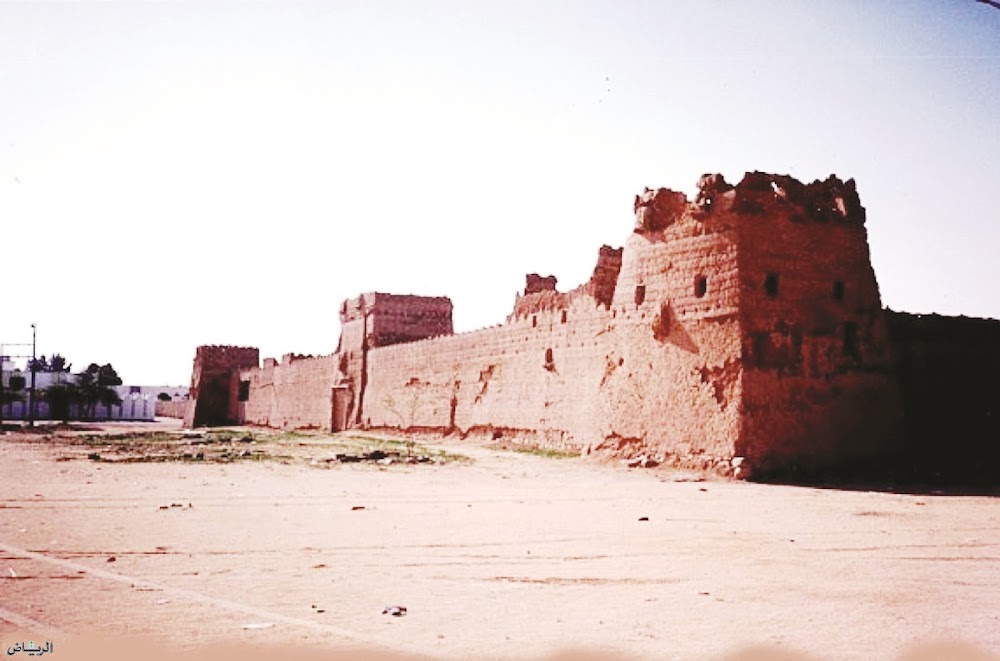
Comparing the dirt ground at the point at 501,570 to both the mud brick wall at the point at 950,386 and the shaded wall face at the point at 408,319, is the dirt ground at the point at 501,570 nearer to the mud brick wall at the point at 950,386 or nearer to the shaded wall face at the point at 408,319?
the mud brick wall at the point at 950,386

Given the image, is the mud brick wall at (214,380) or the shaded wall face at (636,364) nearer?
the shaded wall face at (636,364)

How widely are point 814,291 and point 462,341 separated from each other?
39.4ft

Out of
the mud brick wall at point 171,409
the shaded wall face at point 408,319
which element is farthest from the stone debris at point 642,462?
the mud brick wall at point 171,409

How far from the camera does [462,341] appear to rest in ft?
80.6

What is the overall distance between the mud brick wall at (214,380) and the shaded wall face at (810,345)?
129 ft

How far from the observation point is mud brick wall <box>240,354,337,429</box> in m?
35.6

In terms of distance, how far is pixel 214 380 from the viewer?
48844 mm

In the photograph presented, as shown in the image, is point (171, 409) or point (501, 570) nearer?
point (501, 570)

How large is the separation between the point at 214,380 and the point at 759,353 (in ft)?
134

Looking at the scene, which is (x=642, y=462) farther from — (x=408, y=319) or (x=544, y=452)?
(x=408, y=319)

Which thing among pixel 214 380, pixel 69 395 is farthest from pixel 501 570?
pixel 69 395

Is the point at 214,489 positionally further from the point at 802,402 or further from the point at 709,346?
the point at 802,402

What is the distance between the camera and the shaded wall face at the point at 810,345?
45.2 ft

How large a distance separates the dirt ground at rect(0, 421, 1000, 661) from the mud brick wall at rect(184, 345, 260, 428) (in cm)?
3723
